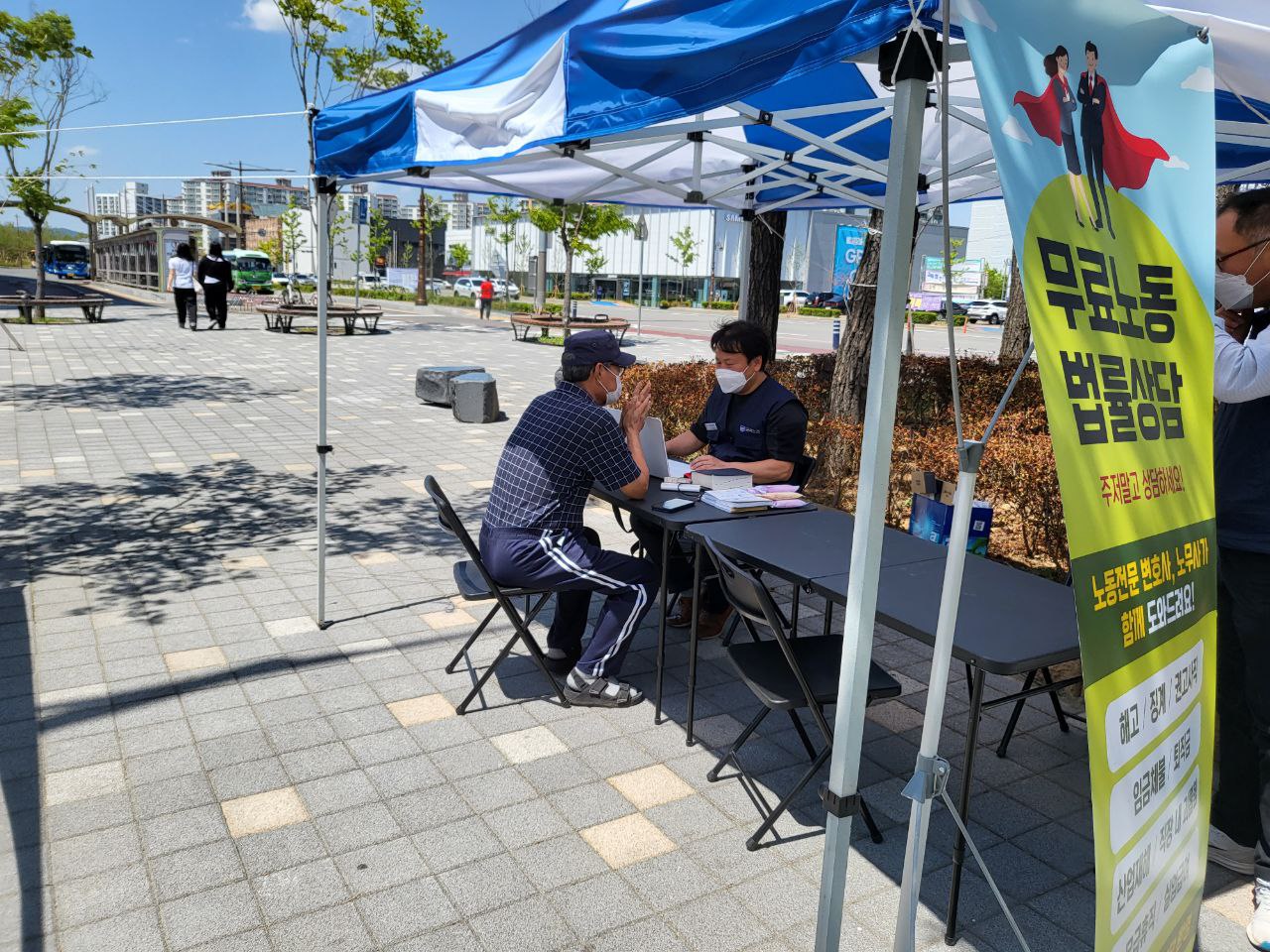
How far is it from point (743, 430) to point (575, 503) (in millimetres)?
1181

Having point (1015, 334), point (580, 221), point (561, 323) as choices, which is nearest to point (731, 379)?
point (1015, 334)

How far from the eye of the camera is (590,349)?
3791mm

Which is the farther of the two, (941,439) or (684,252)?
(684,252)

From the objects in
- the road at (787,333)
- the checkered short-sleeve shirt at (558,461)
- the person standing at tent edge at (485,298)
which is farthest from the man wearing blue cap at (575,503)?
the person standing at tent edge at (485,298)

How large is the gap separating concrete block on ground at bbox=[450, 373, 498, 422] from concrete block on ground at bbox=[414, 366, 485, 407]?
3.05ft

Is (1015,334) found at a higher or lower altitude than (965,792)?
higher

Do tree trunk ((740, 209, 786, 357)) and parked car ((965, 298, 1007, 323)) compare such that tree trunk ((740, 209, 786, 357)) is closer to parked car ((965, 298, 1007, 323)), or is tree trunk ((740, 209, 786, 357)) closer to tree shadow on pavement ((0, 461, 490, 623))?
tree shadow on pavement ((0, 461, 490, 623))

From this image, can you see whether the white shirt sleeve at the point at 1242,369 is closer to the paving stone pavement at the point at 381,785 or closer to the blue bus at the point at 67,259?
the paving stone pavement at the point at 381,785

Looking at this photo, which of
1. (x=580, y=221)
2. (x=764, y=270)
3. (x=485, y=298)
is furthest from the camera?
(x=485, y=298)

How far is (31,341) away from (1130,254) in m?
18.8

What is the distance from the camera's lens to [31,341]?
16.3m

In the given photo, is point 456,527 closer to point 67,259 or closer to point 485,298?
point 485,298

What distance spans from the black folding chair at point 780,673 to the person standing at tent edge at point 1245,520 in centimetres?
102

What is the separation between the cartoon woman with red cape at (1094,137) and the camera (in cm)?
150
